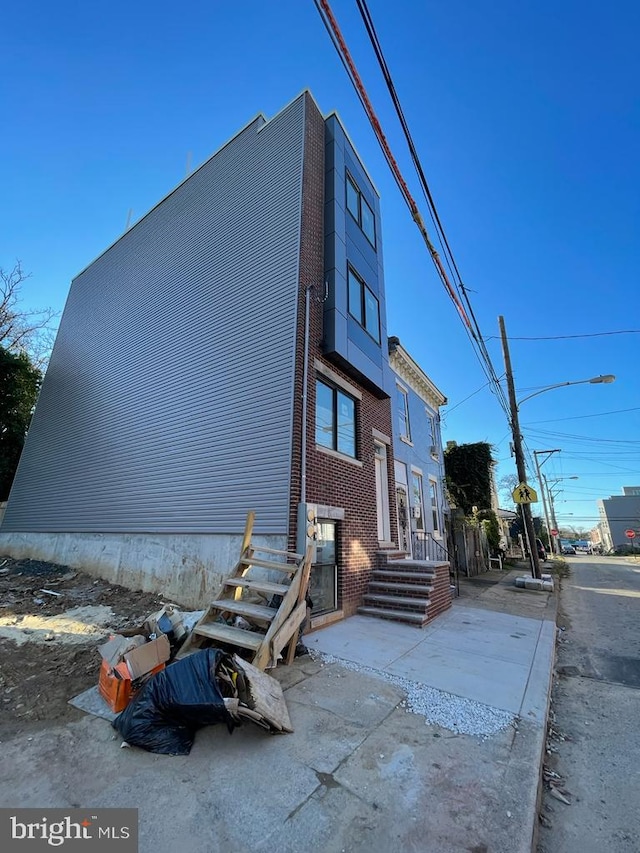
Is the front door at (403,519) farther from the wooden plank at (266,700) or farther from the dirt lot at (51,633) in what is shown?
the wooden plank at (266,700)

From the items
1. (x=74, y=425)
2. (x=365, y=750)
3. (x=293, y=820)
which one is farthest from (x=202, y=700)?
(x=74, y=425)

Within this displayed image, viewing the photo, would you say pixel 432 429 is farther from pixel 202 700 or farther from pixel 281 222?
pixel 202 700

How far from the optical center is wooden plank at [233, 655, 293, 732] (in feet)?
10.2

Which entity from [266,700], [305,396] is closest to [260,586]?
[266,700]

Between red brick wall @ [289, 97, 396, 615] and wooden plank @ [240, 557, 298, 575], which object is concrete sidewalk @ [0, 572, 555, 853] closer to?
wooden plank @ [240, 557, 298, 575]

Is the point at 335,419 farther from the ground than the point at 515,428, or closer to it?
closer to it

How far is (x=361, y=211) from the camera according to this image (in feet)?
35.2

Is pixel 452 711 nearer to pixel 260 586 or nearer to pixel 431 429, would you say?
pixel 260 586

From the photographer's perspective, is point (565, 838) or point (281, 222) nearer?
point (565, 838)

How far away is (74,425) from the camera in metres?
12.6

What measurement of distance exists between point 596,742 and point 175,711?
3786 millimetres

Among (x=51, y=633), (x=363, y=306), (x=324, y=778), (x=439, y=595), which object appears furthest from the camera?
(x=363, y=306)

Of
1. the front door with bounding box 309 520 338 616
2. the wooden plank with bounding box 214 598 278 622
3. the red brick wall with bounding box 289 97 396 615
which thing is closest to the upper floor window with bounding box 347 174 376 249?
the red brick wall with bounding box 289 97 396 615

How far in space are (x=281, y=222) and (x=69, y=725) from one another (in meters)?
Answer: 8.78
